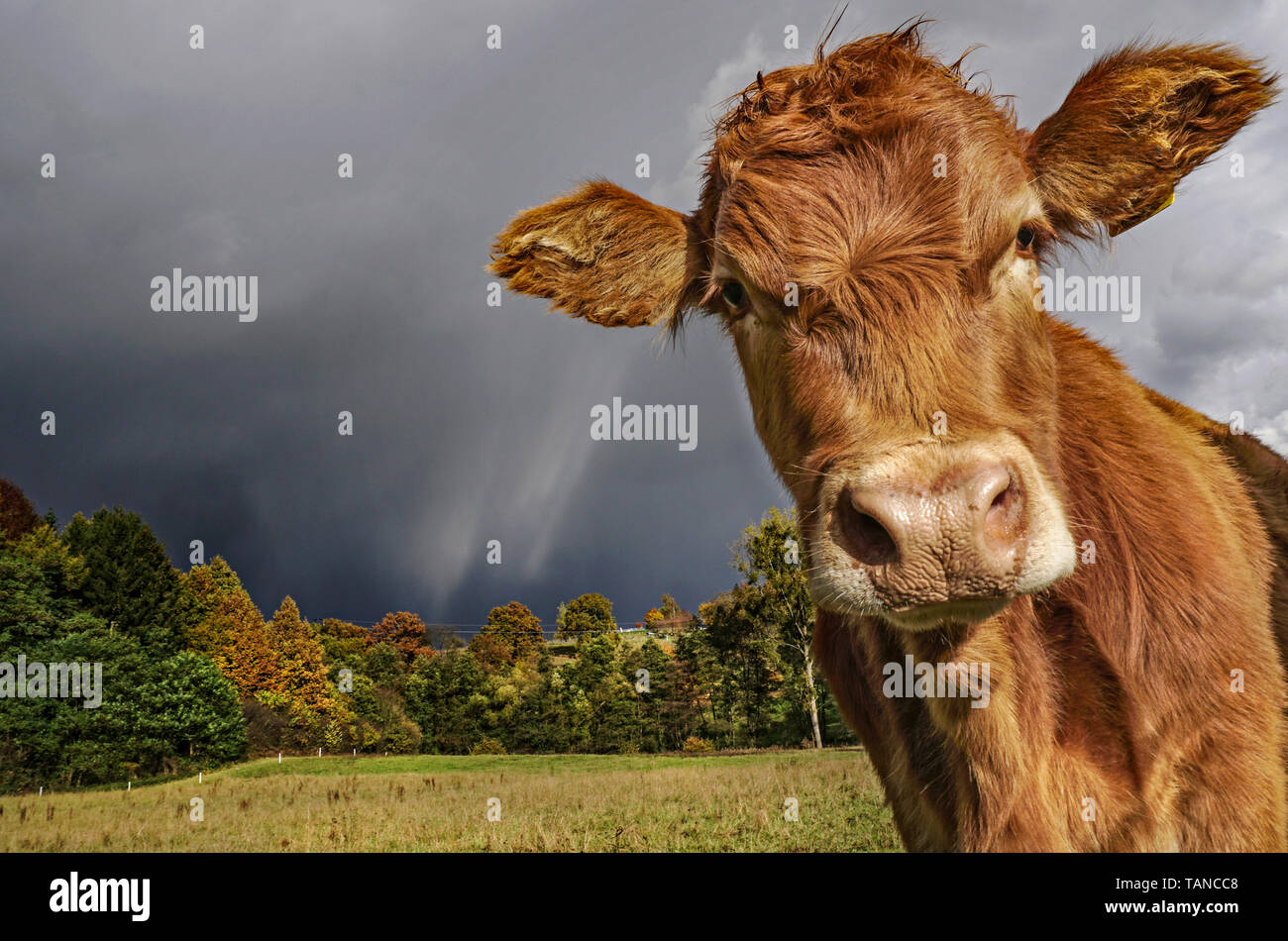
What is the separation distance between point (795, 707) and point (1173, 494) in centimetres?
4035

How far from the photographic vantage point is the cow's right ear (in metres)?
4.62

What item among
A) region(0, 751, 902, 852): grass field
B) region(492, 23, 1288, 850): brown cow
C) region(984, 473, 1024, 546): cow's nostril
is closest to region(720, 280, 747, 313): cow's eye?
region(492, 23, 1288, 850): brown cow

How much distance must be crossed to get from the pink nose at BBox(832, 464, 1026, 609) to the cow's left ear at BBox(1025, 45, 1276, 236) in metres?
2.44

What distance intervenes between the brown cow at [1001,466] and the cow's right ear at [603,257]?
27.5 inches

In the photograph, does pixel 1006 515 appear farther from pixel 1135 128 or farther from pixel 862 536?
pixel 1135 128

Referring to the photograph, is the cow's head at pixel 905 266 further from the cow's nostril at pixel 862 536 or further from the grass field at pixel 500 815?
the grass field at pixel 500 815

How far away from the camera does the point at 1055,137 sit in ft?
12.9

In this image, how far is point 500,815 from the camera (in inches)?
530

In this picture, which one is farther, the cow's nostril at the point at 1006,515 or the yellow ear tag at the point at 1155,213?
the yellow ear tag at the point at 1155,213

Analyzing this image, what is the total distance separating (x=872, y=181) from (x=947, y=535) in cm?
175

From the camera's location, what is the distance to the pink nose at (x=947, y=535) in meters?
2.30

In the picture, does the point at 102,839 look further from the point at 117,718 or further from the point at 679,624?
the point at 679,624

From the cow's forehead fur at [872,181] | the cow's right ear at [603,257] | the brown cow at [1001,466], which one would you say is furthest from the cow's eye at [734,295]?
the cow's right ear at [603,257]
